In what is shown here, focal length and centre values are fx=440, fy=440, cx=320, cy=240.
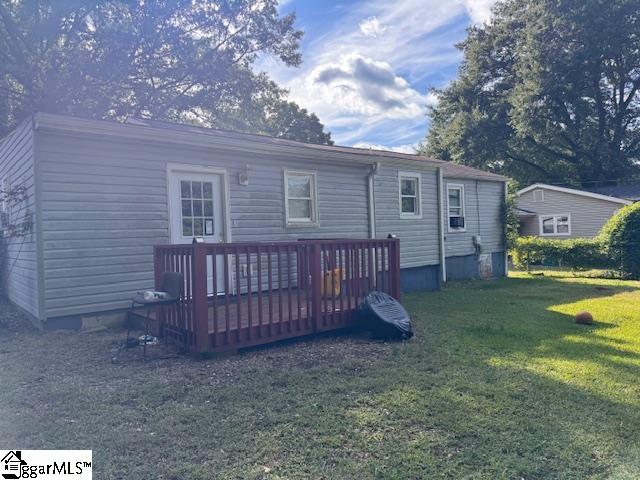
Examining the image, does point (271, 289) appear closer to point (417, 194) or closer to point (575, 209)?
point (417, 194)

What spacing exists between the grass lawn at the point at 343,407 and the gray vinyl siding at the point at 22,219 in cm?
86

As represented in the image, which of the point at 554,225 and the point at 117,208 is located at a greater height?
the point at 554,225

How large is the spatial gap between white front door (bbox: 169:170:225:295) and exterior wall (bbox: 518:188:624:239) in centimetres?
1939

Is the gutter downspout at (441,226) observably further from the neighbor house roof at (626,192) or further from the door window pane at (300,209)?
the neighbor house roof at (626,192)

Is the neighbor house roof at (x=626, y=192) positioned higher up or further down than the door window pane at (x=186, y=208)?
higher up

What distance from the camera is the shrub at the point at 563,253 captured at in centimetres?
1531

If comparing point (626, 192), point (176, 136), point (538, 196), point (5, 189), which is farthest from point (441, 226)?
point (626, 192)

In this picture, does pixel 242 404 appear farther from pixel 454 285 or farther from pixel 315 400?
pixel 454 285

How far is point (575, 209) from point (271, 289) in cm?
2091

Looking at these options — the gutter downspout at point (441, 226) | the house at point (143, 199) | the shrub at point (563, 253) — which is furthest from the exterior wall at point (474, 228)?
the house at point (143, 199)

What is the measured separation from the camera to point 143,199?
6.25m

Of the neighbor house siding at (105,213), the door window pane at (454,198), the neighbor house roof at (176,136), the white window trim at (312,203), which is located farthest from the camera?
the door window pane at (454,198)

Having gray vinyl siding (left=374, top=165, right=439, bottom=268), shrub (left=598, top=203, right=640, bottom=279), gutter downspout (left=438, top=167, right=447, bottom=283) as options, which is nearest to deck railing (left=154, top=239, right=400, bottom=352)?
gray vinyl siding (left=374, top=165, right=439, bottom=268)

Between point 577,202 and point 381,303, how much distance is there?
19.6 metres
